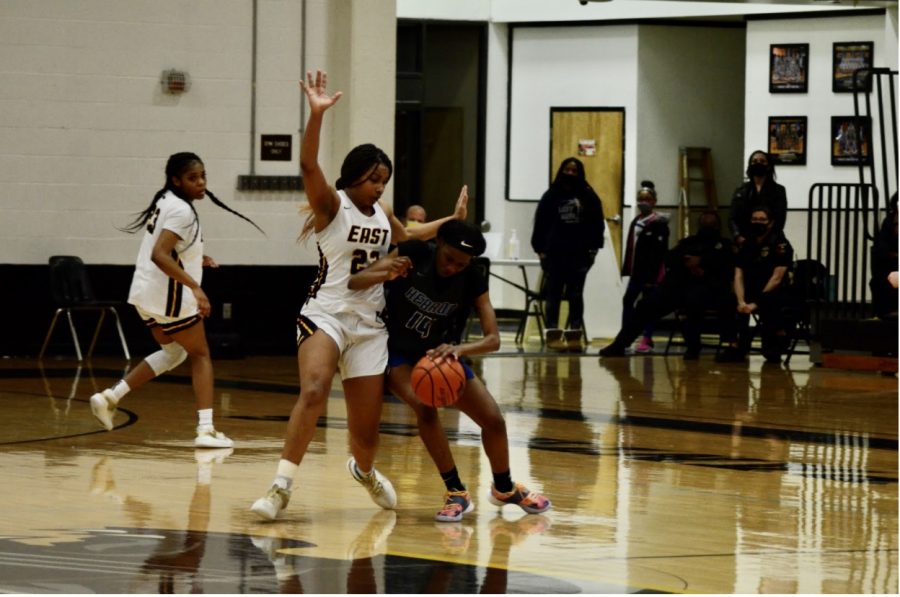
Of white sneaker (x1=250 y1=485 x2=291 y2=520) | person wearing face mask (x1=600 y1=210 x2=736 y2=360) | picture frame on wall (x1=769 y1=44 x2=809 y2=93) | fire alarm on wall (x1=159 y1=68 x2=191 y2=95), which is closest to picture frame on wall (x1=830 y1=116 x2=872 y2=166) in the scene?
picture frame on wall (x1=769 y1=44 x2=809 y2=93)

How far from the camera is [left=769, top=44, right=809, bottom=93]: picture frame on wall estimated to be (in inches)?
774

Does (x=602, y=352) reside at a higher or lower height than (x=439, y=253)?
lower

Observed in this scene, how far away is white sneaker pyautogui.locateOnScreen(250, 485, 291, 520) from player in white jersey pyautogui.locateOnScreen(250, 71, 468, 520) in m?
0.16

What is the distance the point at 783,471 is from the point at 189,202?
351 cm

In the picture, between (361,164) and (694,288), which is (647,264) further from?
(361,164)

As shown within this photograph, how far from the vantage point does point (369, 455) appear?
7.23m

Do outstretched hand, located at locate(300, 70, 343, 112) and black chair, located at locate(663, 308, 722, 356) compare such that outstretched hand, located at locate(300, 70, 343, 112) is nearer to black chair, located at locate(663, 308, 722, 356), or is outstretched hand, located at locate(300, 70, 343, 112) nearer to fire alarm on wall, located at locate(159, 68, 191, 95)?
fire alarm on wall, located at locate(159, 68, 191, 95)

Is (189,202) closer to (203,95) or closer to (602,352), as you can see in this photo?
(203,95)

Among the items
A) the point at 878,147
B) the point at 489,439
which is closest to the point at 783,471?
the point at 489,439

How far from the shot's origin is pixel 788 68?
19.8 m

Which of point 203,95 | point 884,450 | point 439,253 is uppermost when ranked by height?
point 203,95

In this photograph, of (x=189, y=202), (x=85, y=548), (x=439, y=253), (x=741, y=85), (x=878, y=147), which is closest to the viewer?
(x=85, y=548)

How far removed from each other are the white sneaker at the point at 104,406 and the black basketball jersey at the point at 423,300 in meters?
2.98

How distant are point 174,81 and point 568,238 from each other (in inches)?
168
